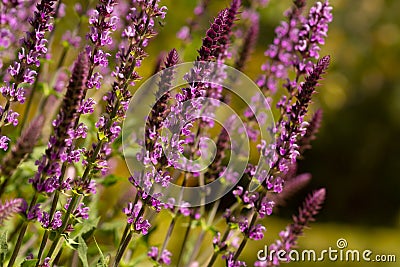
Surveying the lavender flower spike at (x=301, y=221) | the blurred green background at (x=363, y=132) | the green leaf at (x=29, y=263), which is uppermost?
the blurred green background at (x=363, y=132)

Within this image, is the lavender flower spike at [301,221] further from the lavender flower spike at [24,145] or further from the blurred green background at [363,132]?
the blurred green background at [363,132]

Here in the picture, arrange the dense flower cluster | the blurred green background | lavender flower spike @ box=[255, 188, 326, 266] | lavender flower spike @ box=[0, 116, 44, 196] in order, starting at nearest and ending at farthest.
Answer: lavender flower spike @ box=[0, 116, 44, 196]
the dense flower cluster
lavender flower spike @ box=[255, 188, 326, 266]
the blurred green background

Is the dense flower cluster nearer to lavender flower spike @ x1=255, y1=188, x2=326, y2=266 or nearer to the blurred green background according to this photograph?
lavender flower spike @ x1=255, y1=188, x2=326, y2=266

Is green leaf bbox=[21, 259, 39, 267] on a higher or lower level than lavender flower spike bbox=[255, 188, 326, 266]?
lower

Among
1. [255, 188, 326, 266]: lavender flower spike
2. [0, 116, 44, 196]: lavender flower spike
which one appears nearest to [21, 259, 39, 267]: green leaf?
[0, 116, 44, 196]: lavender flower spike

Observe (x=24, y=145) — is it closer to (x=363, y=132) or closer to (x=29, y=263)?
(x=29, y=263)

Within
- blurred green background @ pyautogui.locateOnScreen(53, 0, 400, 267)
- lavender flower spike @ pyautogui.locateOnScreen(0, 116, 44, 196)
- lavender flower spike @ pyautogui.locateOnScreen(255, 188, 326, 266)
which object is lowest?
lavender flower spike @ pyautogui.locateOnScreen(0, 116, 44, 196)

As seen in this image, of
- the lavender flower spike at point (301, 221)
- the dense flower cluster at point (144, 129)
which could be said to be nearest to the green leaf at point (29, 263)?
the dense flower cluster at point (144, 129)

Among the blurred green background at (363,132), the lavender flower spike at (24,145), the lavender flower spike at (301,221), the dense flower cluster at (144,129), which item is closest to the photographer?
the lavender flower spike at (24,145)

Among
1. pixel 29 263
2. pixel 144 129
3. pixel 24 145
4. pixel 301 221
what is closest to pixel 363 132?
pixel 301 221

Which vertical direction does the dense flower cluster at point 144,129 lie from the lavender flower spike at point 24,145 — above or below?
above

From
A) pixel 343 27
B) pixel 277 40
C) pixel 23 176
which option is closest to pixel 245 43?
pixel 277 40
